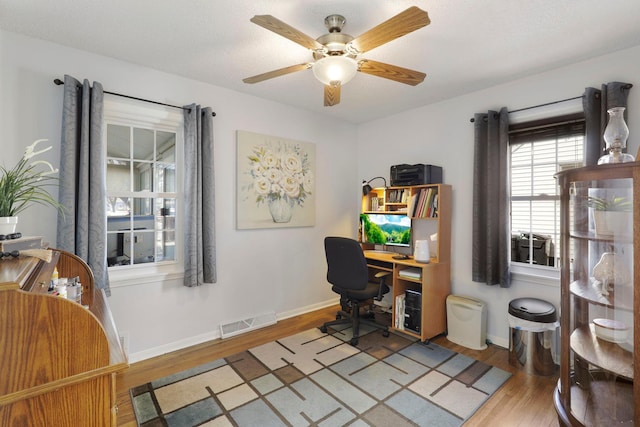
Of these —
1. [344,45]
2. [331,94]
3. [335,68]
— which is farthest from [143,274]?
[344,45]

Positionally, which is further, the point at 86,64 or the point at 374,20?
the point at 86,64

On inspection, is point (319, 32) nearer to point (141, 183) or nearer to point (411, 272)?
point (141, 183)

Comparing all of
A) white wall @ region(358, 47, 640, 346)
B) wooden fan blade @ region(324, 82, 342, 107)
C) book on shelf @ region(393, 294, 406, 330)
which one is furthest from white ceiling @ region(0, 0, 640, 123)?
book on shelf @ region(393, 294, 406, 330)

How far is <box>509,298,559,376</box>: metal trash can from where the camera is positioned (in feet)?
7.73

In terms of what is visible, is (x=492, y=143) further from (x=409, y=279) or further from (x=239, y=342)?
(x=239, y=342)

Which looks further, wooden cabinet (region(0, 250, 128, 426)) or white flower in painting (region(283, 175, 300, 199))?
white flower in painting (region(283, 175, 300, 199))

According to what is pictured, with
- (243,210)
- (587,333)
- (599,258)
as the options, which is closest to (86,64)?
(243,210)

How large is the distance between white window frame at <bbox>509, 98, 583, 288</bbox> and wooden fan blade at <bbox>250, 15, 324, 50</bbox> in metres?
2.03

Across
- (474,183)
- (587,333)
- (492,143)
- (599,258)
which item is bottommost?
(587,333)

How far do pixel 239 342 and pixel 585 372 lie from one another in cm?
252

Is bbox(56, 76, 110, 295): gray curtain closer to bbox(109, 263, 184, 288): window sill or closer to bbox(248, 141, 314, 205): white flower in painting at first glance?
bbox(109, 263, 184, 288): window sill

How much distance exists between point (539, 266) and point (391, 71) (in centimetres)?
214

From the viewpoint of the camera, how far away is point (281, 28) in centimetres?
153

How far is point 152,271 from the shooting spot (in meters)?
2.70
